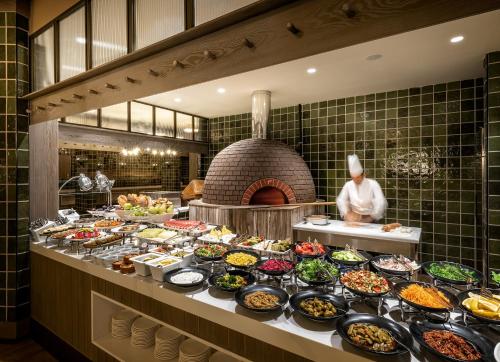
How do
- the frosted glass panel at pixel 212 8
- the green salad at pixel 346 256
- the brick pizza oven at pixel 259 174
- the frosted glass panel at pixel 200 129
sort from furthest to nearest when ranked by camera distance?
the frosted glass panel at pixel 200 129, the brick pizza oven at pixel 259 174, the green salad at pixel 346 256, the frosted glass panel at pixel 212 8

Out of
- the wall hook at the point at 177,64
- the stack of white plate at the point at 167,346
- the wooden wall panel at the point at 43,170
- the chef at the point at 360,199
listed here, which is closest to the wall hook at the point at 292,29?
the wall hook at the point at 177,64

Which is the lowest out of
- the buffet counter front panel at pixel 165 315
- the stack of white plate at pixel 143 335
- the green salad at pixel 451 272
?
the stack of white plate at pixel 143 335

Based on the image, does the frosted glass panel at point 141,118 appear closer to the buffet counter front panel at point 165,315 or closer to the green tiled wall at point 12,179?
the green tiled wall at point 12,179

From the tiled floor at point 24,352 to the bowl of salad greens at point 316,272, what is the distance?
284 centimetres

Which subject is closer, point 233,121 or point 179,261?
point 179,261

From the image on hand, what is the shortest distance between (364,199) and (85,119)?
5.12 meters

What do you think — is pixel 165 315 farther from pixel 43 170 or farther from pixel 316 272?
pixel 43 170

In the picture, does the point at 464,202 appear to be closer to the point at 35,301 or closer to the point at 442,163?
the point at 442,163

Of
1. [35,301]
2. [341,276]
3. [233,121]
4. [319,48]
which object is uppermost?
[233,121]

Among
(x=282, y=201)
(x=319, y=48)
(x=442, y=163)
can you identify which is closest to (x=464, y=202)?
(x=442, y=163)

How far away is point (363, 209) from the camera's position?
189 inches

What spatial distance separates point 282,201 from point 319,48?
3.61 m

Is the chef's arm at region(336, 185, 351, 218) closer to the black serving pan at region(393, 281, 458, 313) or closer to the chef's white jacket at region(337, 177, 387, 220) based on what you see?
the chef's white jacket at region(337, 177, 387, 220)

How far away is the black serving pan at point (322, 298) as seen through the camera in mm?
1427
